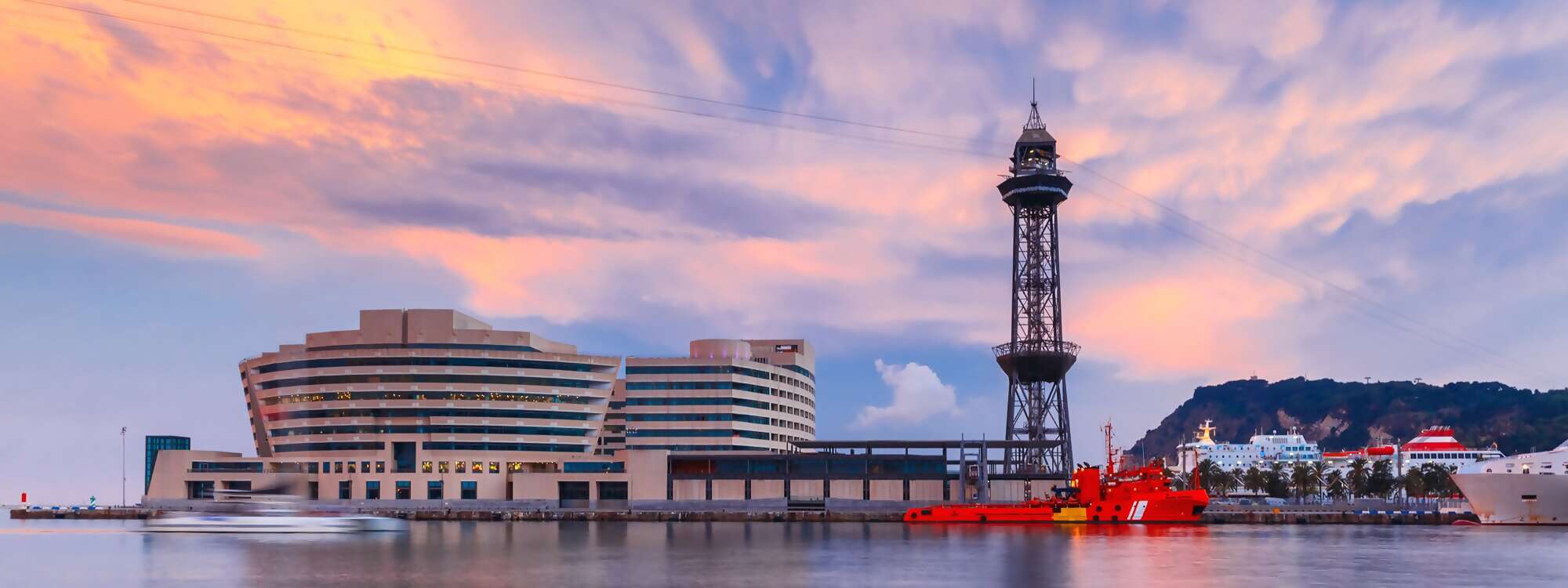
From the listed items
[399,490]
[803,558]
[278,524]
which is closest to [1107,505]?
[803,558]

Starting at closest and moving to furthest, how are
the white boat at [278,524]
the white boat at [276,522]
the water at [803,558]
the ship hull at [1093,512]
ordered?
1. the water at [803,558]
2. the white boat at [278,524]
3. the white boat at [276,522]
4. the ship hull at [1093,512]

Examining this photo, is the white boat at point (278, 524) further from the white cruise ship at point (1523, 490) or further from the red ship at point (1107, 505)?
the white cruise ship at point (1523, 490)

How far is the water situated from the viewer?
251ft

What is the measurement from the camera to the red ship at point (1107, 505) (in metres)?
161

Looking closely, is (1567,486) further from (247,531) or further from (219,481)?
(219,481)

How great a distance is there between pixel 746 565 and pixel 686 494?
11177cm

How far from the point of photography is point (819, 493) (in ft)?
643

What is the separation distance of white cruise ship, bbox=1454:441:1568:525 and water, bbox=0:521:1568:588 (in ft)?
21.4

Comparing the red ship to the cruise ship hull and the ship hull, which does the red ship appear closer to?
the ship hull

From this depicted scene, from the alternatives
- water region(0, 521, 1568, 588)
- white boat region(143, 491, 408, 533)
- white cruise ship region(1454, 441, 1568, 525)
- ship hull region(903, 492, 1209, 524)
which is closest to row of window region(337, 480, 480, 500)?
white boat region(143, 491, 408, 533)

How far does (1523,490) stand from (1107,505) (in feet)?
154

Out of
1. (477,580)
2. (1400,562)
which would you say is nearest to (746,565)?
(477,580)

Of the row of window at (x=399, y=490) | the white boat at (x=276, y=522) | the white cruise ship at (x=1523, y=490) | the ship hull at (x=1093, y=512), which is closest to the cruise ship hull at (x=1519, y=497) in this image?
the white cruise ship at (x=1523, y=490)

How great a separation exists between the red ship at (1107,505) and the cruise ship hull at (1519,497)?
31154mm
